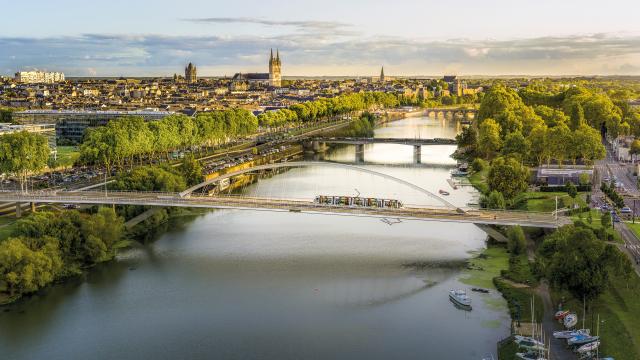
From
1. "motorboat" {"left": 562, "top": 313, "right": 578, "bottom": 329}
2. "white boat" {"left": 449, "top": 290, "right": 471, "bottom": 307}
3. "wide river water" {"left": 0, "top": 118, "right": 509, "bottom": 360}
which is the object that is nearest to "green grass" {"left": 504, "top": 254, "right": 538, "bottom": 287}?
"wide river water" {"left": 0, "top": 118, "right": 509, "bottom": 360}

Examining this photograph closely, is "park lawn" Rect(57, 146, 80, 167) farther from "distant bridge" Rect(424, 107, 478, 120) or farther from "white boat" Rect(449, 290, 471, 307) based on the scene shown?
"distant bridge" Rect(424, 107, 478, 120)

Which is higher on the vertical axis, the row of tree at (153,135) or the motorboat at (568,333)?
the row of tree at (153,135)

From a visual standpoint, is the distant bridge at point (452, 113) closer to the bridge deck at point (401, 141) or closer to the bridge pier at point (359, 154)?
the bridge pier at point (359, 154)

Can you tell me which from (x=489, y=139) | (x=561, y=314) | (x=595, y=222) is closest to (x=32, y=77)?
(x=489, y=139)

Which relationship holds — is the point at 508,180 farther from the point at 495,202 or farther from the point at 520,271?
the point at 520,271

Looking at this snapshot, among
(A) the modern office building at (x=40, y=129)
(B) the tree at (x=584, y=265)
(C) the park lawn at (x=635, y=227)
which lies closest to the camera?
(B) the tree at (x=584, y=265)

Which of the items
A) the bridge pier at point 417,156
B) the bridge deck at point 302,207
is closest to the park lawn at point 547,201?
the bridge deck at point 302,207
